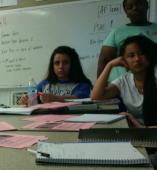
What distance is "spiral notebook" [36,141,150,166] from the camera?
38 cm

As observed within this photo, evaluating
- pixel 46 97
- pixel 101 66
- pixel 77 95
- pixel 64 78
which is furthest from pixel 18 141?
pixel 101 66

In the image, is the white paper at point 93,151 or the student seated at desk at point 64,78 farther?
the student seated at desk at point 64,78

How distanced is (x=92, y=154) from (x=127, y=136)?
148 millimetres

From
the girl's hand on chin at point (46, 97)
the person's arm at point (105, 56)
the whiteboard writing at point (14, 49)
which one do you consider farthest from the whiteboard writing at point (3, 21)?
the girl's hand on chin at point (46, 97)

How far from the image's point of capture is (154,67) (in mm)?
1366

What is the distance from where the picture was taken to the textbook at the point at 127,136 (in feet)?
1.62

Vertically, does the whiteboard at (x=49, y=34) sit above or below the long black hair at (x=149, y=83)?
above

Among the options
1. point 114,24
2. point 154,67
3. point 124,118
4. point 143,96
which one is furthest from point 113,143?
point 114,24

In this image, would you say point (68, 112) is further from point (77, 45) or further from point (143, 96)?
point (77, 45)

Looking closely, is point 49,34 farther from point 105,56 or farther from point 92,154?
point 92,154

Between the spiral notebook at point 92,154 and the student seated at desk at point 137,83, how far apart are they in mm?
785

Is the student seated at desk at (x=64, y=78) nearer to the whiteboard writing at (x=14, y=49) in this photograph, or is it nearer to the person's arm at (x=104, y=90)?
the person's arm at (x=104, y=90)

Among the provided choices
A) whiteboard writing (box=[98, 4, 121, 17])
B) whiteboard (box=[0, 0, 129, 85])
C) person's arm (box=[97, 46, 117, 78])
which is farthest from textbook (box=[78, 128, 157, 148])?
whiteboard writing (box=[98, 4, 121, 17])

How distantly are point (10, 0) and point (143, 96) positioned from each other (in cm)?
223
